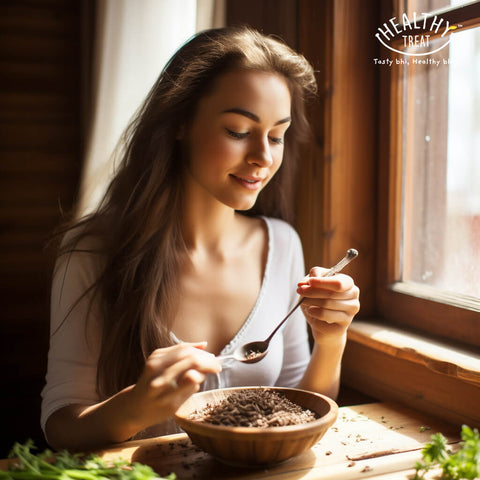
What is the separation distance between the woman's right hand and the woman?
7.0 inches

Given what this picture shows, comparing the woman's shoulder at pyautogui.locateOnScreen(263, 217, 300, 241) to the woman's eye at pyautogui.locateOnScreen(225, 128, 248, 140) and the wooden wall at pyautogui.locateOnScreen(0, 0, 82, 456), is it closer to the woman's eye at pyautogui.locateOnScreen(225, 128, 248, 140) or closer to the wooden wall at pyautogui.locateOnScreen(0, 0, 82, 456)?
the woman's eye at pyautogui.locateOnScreen(225, 128, 248, 140)

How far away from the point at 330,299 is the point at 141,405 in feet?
1.49

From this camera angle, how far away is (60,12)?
8.07 ft

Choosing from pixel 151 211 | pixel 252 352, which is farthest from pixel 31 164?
pixel 252 352

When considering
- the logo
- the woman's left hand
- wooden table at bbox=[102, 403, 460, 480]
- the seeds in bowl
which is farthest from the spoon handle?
the logo

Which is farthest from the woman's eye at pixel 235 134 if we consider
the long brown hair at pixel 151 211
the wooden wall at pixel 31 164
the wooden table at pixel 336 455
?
the wooden wall at pixel 31 164

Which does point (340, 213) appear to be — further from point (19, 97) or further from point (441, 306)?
point (19, 97)

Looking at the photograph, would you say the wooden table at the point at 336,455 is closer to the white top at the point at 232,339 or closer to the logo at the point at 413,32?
the white top at the point at 232,339

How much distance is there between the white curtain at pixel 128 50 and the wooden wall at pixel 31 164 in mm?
334

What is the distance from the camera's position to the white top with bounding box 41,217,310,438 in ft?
4.30

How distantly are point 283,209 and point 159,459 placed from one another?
96 centimetres

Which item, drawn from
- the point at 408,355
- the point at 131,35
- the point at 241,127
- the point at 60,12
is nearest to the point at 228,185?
the point at 241,127

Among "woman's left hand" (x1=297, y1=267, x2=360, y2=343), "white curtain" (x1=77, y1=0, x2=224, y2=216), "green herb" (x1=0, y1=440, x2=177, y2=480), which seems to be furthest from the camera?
"white curtain" (x1=77, y1=0, x2=224, y2=216)

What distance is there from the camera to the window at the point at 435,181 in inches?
55.9
